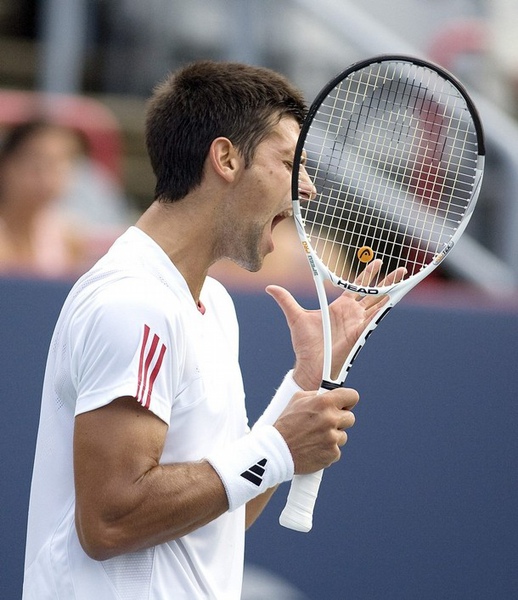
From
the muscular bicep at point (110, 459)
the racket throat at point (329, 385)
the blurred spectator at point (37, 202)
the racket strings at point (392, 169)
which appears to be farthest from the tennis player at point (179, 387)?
the blurred spectator at point (37, 202)

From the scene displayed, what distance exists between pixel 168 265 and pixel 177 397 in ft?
0.95

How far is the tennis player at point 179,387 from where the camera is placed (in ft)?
6.55

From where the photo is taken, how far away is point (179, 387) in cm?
214

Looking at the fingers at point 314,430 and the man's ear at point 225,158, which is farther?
the man's ear at point 225,158

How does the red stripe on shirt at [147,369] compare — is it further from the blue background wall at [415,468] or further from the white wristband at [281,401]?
the blue background wall at [415,468]

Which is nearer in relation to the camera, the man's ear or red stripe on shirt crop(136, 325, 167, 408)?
red stripe on shirt crop(136, 325, 167, 408)

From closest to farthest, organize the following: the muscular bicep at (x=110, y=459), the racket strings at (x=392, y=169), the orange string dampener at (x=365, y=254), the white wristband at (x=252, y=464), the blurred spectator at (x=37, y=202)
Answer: the muscular bicep at (x=110, y=459) → the white wristband at (x=252, y=464) → the orange string dampener at (x=365, y=254) → the racket strings at (x=392, y=169) → the blurred spectator at (x=37, y=202)

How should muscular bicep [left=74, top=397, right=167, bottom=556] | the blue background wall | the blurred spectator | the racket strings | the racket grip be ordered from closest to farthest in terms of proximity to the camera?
muscular bicep [left=74, top=397, right=167, bottom=556] → the racket grip → the racket strings → the blue background wall → the blurred spectator

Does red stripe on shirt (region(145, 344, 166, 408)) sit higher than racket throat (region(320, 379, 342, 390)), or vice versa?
red stripe on shirt (region(145, 344, 166, 408))

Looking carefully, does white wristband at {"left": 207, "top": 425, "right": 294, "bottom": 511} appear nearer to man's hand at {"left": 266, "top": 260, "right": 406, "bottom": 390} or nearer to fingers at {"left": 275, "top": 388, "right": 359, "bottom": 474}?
fingers at {"left": 275, "top": 388, "right": 359, "bottom": 474}

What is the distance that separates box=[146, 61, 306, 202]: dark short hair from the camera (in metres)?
2.32

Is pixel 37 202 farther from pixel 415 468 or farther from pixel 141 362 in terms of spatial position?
pixel 141 362

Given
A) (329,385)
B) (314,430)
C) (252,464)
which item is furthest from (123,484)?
(329,385)

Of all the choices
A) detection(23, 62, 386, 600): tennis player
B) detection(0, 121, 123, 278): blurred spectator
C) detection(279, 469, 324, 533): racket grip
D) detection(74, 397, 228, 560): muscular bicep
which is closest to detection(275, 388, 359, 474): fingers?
detection(23, 62, 386, 600): tennis player
